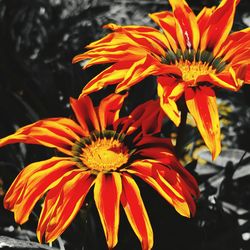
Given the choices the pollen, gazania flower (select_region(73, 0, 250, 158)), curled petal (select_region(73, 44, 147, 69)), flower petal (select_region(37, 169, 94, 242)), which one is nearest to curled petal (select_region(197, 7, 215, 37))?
gazania flower (select_region(73, 0, 250, 158))

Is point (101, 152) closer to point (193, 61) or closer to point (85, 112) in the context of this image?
point (85, 112)

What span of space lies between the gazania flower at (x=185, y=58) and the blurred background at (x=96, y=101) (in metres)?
0.19

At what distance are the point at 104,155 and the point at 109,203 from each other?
0.14 metres

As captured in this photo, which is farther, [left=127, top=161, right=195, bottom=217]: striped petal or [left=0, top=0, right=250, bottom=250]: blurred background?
[left=0, top=0, right=250, bottom=250]: blurred background

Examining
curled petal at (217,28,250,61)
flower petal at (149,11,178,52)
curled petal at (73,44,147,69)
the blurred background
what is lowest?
the blurred background

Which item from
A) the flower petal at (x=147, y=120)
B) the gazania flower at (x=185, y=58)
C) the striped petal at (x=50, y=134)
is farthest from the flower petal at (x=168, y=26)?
the striped petal at (x=50, y=134)

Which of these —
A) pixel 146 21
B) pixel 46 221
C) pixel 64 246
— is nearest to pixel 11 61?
pixel 146 21

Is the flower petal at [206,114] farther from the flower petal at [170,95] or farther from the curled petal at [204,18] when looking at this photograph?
the curled petal at [204,18]

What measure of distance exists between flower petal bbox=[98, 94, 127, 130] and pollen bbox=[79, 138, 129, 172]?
33mm

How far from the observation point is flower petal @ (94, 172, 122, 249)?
77 centimetres

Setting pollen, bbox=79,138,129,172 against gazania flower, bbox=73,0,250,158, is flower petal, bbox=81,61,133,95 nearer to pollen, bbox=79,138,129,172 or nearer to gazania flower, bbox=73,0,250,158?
gazania flower, bbox=73,0,250,158

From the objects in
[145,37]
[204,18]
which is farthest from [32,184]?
[204,18]

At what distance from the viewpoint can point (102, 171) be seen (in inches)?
33.7

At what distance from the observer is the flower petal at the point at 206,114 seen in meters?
0.77
